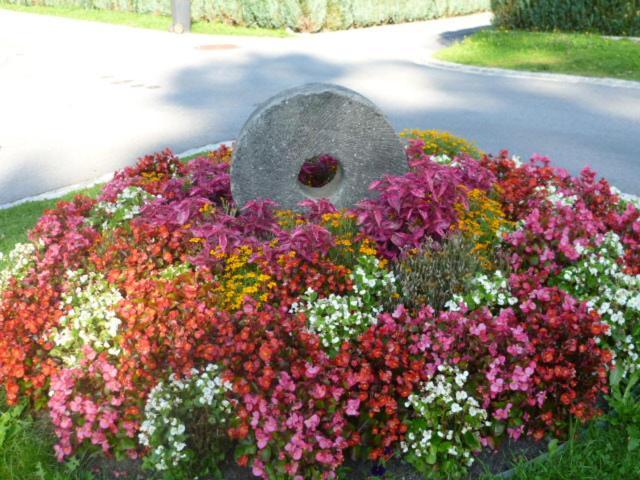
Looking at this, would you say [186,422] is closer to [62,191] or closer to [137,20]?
[62,191]

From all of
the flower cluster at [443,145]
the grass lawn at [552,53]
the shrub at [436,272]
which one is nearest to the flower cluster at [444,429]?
the shrub at [436,272]

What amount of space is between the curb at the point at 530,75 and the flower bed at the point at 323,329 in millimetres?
8217

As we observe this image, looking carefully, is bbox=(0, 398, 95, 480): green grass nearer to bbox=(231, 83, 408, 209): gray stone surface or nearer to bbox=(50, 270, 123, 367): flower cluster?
bbox=(50, 270, 123, 367): flower cluster

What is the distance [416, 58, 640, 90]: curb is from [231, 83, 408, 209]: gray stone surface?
849 centimetres

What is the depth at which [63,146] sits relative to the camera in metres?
9.14

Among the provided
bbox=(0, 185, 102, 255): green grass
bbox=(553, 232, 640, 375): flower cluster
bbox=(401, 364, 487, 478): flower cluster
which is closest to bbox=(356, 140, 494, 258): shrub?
bbox=(553, 232, 640, 375): flower cluster

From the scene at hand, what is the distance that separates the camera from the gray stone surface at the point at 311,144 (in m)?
4.96

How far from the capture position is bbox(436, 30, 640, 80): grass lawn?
43.3 feet

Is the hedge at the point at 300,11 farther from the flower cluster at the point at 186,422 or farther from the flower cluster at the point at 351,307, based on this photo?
the flower cluster at the point at 186,422

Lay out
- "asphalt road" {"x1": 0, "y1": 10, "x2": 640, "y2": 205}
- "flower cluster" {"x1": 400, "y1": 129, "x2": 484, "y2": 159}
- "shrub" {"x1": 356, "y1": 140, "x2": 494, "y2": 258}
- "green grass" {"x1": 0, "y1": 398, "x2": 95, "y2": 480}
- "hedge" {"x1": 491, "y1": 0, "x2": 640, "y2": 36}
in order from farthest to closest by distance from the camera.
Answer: "hedge" {"x1": 491, "y1": 0, "x2": 640, "y2": 36} → "asphalt road" {"x1": 0, "y1": 10, "x2": 640, "y2": 205} → "flower cluster" {"x1": 400, "y1": 129, "x2": 484, "y2": 159} → "shrub" {"x1": 356, "y1": 140, "x2": 494, "y2": 258} → "green grass" {"x1": 0, "y1": 398, "x2": 95, "y2": 480}

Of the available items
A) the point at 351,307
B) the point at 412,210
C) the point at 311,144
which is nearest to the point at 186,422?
the point at 351,307

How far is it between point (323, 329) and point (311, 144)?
1805 mm

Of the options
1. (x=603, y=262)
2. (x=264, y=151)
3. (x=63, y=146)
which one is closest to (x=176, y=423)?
(x=264, y=151)

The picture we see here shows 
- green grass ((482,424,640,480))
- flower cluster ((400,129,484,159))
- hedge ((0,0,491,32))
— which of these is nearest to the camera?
green grass ((482,424,640,480))
